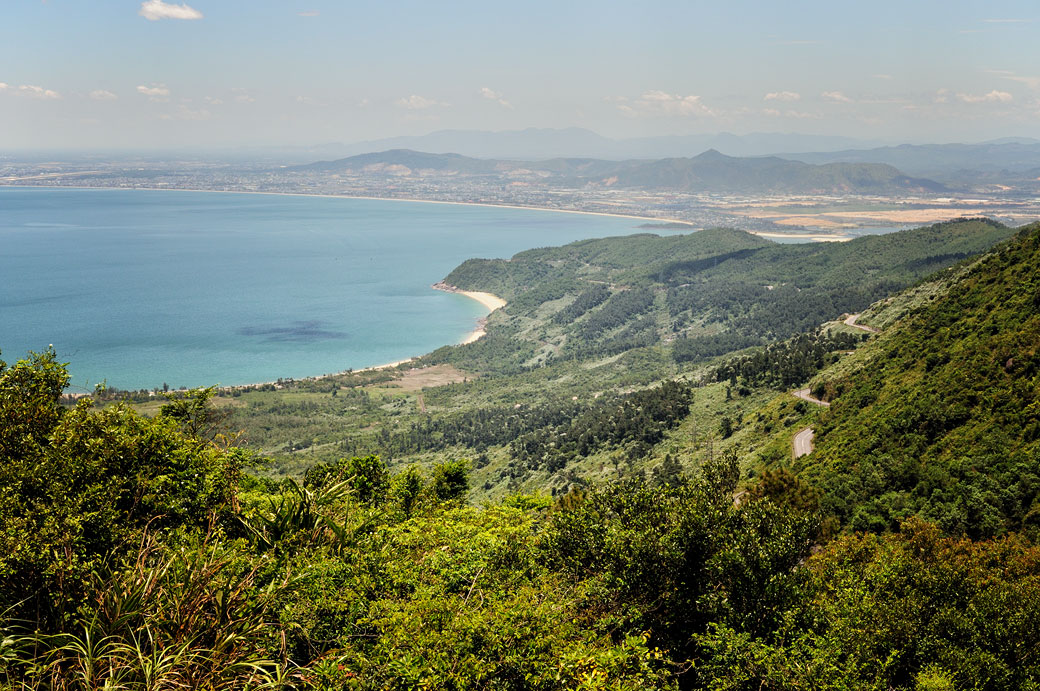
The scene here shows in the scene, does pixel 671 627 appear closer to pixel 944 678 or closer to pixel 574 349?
pixel 944 678

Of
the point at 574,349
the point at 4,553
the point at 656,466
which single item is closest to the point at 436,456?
the point at 656,466

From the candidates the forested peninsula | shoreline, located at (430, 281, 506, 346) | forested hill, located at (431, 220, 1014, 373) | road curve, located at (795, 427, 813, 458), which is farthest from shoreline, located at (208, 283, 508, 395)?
road curve, located at (795, 427, 813, 458)

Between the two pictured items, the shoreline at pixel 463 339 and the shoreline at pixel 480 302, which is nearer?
the shoreline at pixel 463 339

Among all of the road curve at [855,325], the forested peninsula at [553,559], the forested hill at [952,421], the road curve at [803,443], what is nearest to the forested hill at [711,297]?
the road curve at [855,325]

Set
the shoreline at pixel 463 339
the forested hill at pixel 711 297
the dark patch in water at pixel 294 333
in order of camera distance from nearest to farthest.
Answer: the shoreline at pixel 463 339, the forested hill at pixel 711 297, the dark patch in water at pixel 294 333

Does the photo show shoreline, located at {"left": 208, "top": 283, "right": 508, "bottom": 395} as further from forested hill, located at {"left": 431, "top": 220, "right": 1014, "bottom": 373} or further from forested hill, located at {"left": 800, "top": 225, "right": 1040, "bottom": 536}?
forested hill, located at {"left": 800, "top": 225, "right": 1040, "bottom": 536}

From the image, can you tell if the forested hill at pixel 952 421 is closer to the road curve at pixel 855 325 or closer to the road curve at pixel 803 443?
the road curve at pixel 803 443

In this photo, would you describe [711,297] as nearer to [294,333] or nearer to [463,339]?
[463,339]
